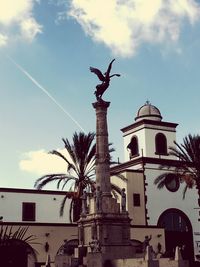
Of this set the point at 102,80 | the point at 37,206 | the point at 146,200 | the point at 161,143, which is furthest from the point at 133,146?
the point at 102,80

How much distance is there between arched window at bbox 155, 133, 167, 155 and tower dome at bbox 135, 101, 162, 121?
1.83 meters

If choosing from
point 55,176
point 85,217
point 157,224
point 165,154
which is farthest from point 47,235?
point 165,154

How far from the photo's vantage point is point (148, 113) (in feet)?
153

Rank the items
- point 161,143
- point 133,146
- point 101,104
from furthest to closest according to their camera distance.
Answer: point 133,146
point 161,143
point 101,104

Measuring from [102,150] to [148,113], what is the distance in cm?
1792

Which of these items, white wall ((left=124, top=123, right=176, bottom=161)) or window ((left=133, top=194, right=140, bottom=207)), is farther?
white wall ((left=124, top=123, right=176, bottom=161))

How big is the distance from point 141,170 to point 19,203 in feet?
35.2

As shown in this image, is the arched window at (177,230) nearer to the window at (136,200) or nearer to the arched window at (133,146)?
the window at (136,200)

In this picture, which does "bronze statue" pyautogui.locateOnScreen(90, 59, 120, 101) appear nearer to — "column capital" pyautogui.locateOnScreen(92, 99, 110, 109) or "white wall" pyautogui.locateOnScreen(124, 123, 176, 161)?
"column capital" pyautogui.locateOnScreen(92, 99, 110, 109)

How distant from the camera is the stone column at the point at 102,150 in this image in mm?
29172

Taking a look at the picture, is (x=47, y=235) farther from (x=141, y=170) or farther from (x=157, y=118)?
(x=157, y=118)

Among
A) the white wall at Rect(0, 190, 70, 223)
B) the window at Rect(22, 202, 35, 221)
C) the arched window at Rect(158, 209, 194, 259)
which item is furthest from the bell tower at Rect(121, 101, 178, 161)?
the window at Rect(22, 202, 35, 221)

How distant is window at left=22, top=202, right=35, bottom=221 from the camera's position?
1570 inches

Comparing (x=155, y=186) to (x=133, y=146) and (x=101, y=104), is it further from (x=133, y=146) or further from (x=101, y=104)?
(x=101, y=104)
